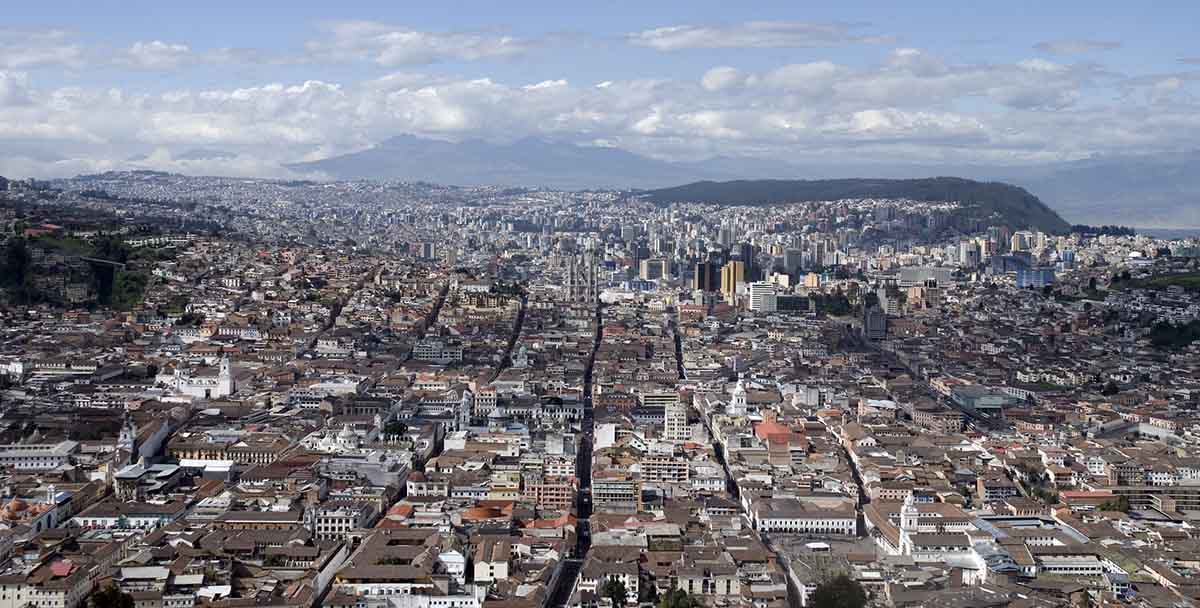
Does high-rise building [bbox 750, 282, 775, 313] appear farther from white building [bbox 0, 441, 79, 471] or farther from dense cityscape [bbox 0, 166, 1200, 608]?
white building [bbox 0, 441, 79, 471]

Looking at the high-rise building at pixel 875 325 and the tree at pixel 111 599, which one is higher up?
the tree at pixel 111 599

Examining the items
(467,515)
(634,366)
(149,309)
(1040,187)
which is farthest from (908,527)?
(1040,187)

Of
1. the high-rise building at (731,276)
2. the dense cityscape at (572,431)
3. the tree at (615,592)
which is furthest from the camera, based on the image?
the high-rise building at (731,276)

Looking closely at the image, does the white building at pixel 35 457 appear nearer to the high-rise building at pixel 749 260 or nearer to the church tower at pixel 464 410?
the church tower at pixel 464 410

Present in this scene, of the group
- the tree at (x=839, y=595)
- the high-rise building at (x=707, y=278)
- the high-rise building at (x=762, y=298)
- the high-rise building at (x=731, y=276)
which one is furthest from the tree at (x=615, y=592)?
the high-rise building at (x=707, y=278)

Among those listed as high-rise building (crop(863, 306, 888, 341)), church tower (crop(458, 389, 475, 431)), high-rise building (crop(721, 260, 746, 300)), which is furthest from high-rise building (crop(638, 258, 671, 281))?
church tower (crop(458, 389, 475, 431))

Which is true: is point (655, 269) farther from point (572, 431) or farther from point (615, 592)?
point (615, 592)

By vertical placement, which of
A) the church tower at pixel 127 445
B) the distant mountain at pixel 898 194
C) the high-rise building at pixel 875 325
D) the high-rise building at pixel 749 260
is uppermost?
the distant mountain at pixel 898 194

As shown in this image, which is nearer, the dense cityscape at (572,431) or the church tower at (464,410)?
the dense cityscape at (572,431)

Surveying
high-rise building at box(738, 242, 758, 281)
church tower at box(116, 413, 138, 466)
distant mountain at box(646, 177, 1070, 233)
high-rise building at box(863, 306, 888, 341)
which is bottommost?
high-rise building at box(863, 306, 888, 341)
